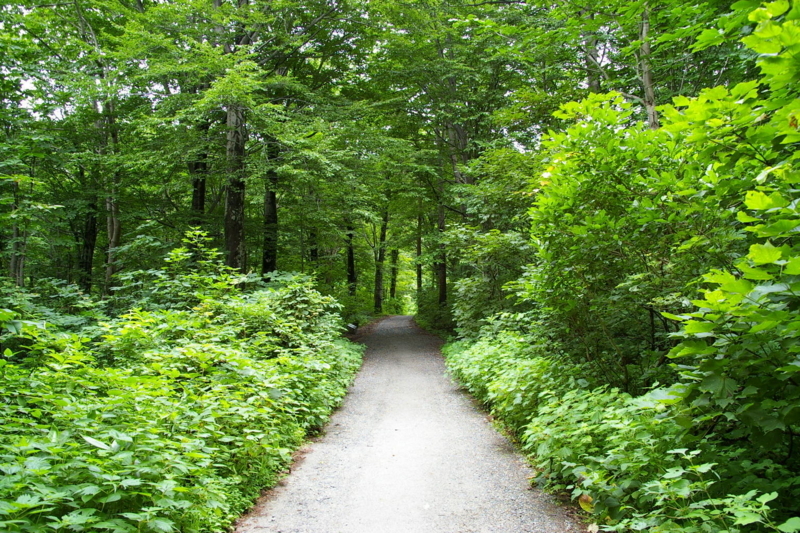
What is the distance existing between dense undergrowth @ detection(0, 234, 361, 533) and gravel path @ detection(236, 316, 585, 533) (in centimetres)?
36

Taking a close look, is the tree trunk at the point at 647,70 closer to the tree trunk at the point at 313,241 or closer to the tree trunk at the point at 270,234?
the tree trunk at the point at 270,234

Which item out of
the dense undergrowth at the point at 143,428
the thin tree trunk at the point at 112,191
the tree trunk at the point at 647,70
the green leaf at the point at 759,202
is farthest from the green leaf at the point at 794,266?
the thin tree trunk at the point at 112,191

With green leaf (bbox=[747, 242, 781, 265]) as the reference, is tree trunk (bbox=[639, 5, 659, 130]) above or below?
above

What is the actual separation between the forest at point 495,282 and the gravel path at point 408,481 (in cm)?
31

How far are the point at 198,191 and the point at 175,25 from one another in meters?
4.91

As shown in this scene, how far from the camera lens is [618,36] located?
6961 mm

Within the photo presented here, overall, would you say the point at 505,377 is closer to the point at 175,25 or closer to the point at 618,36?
the point at 618,36

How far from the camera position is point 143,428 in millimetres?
3150

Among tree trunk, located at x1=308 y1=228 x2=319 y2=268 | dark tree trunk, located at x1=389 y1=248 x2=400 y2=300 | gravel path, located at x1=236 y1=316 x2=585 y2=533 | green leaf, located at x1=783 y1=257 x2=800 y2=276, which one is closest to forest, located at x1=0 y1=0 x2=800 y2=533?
green leaf, located at x1=783 y1=257 x2=800 y2=276

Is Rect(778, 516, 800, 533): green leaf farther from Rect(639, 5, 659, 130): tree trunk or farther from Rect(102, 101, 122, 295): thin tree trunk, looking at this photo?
Rect(102, 101, 122, 295): thin tree trunk

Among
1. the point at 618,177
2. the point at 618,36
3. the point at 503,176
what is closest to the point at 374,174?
the point at 503,176

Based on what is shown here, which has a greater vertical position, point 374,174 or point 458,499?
point 374,174

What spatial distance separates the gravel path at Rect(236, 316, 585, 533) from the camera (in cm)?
368

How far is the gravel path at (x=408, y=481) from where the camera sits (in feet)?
12.1
